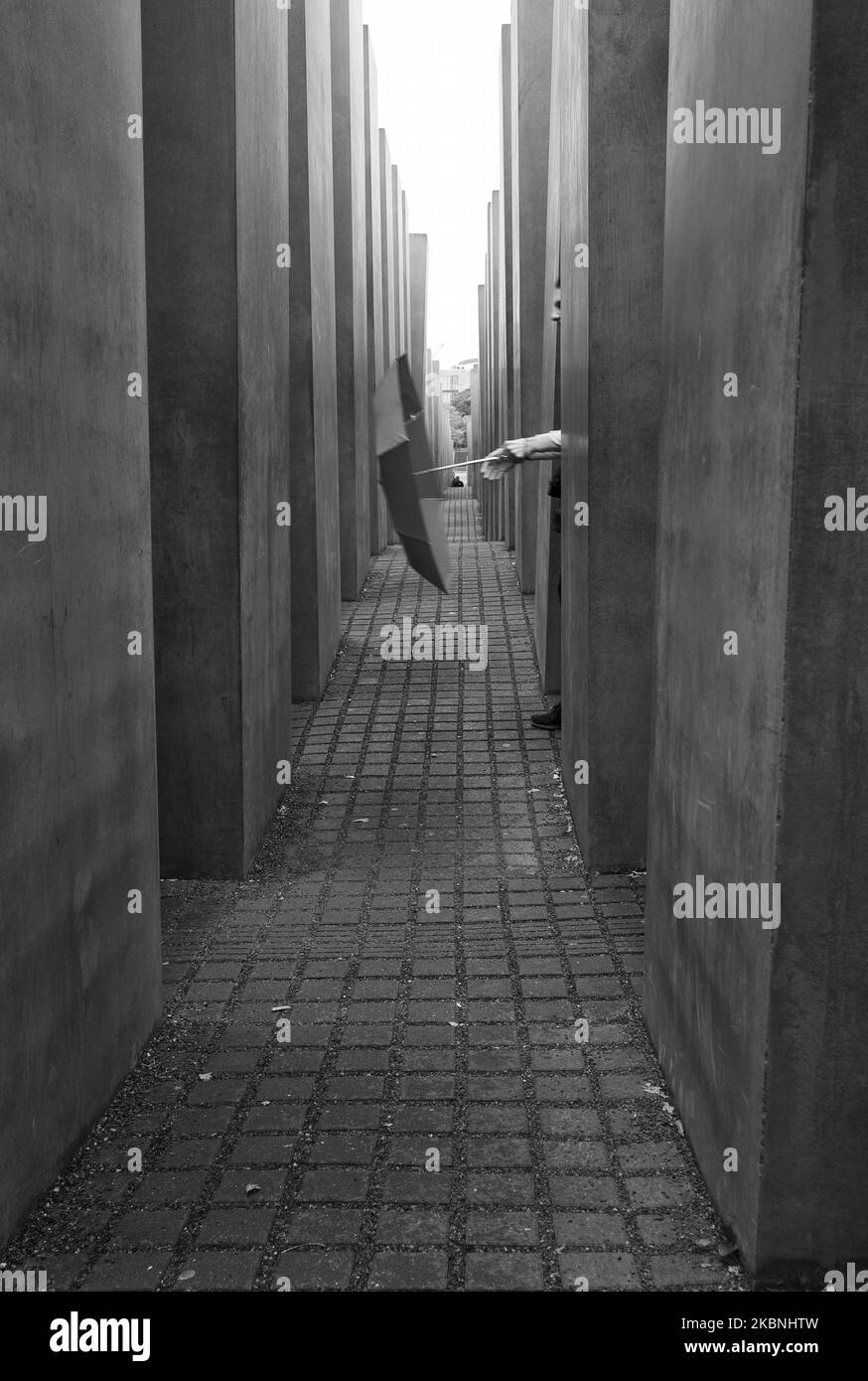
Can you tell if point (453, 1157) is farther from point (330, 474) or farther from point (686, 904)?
point (330, 474)

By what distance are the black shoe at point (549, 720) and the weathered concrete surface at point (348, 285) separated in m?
5.30

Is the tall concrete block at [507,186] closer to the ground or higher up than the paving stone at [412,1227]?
higher up

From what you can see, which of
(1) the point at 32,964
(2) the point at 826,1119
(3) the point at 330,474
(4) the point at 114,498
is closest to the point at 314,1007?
(1) the point at 32,964

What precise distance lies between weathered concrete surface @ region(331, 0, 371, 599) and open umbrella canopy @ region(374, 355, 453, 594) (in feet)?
30.3

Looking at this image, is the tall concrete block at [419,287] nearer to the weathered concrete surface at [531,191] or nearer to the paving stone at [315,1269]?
the weathered concrete surface at [531,191]

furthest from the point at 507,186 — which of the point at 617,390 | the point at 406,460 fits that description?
the point at 406,460

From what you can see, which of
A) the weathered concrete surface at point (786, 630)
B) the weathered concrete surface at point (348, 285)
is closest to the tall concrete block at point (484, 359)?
the weathered concrete surface at point (348, 285)

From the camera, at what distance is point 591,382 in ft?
22.5

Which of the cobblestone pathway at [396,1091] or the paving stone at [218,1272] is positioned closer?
the paving stone at [218,1272]

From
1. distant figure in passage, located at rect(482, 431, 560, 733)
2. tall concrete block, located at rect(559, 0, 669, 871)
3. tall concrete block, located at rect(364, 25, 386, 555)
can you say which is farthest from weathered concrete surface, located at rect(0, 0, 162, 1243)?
tall concrete block, located at rect(364, 25, 386, 555)

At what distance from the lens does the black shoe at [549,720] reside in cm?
998

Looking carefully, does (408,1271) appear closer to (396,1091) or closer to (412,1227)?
(412,1227)

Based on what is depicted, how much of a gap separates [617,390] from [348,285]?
8.25m

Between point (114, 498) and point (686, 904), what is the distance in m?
2.33
